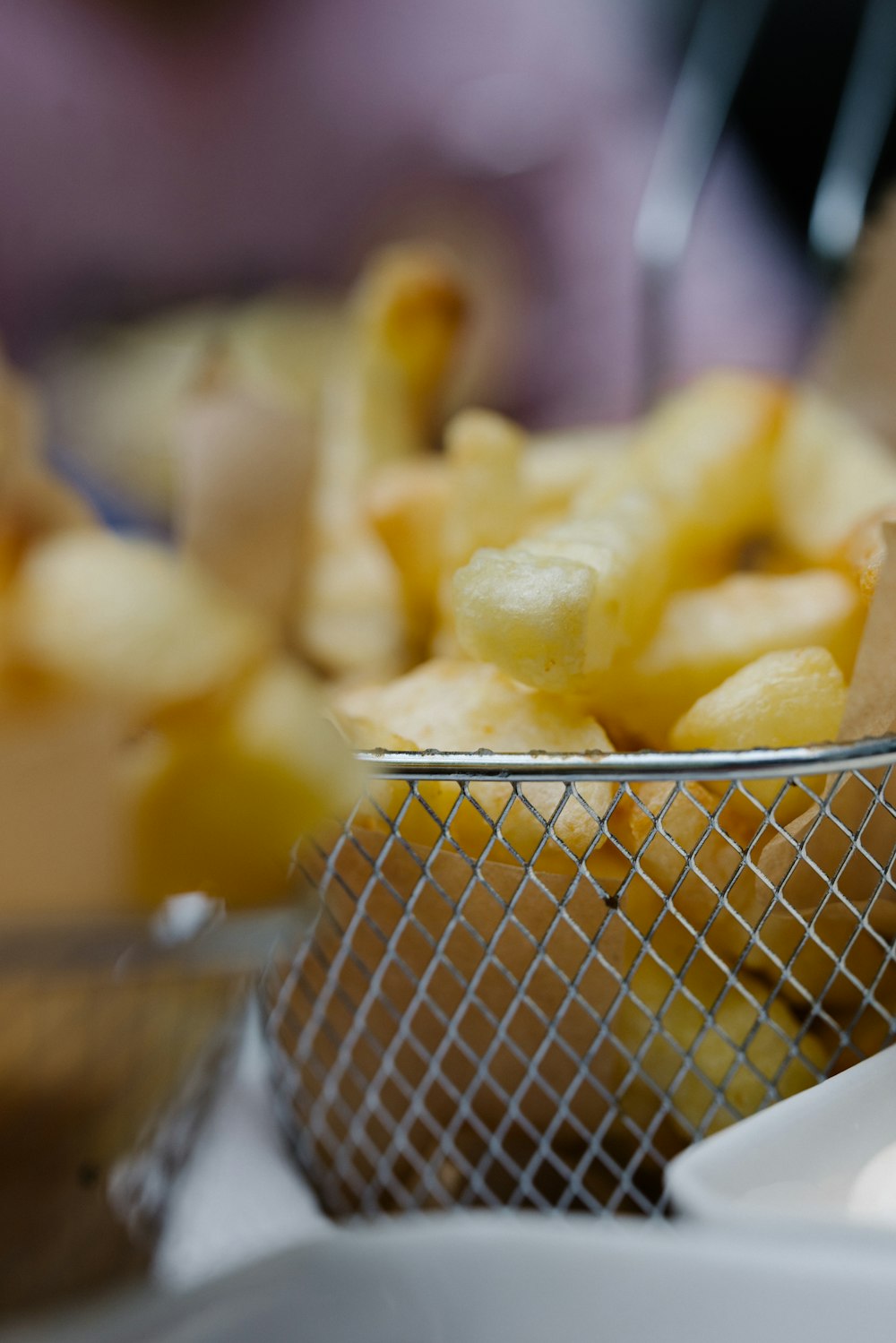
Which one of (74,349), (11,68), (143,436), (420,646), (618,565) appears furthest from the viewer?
(11,68)

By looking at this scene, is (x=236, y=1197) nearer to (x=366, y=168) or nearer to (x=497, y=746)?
(x=497, y=746)

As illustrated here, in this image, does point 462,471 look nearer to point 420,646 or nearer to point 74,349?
point 420,646

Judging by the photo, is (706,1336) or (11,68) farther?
(11,68)

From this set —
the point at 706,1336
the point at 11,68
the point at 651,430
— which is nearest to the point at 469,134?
the point at 11,68

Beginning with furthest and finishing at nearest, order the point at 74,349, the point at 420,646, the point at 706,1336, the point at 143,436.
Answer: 1. the point at 74,349
2. the point at 143,436
3. the point at 420,646
4. the point at 706,1336

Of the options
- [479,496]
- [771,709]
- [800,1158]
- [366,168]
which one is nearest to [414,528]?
[479,496]

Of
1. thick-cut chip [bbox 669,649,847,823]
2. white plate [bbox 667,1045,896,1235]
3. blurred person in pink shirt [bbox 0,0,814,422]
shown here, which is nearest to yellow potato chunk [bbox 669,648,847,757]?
thick-cut chip [bbox 669,649,847,823]
